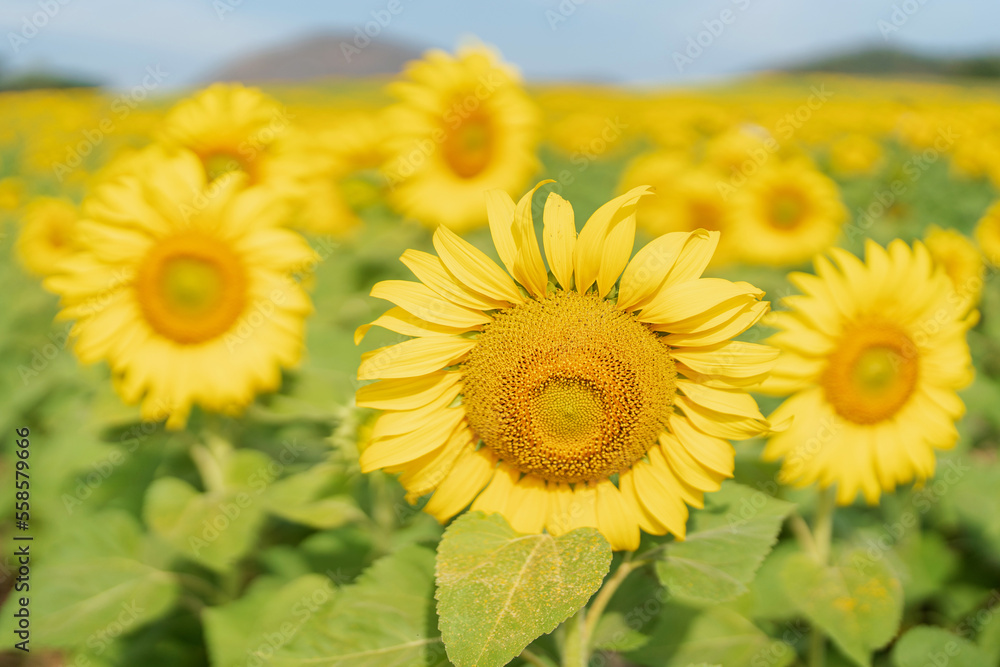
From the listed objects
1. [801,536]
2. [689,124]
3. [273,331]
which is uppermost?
[689,124]

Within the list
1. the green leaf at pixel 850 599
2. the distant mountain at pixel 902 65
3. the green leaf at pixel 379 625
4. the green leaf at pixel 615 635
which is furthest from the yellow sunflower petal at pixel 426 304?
the distant mountain at pixel 902 65

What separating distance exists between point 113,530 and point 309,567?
0.84 metres

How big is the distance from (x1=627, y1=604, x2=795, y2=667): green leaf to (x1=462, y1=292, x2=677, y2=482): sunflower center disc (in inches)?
41.5

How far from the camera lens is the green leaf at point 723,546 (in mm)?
1479

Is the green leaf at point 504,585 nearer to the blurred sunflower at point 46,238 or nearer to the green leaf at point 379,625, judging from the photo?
the green leaf at point 379,625

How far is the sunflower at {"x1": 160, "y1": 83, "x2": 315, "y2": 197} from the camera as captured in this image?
323 cm

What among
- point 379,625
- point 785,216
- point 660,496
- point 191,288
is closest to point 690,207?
point 785,216

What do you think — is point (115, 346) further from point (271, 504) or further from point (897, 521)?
point (897, 521)

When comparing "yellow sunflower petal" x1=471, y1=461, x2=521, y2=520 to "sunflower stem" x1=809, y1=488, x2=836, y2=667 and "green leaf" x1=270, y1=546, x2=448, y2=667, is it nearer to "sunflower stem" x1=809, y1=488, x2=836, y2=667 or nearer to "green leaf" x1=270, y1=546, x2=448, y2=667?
"green leaf" x1=270, y1=546, x2=448, y2=667

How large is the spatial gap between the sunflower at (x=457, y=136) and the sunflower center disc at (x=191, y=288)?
207 centimetres

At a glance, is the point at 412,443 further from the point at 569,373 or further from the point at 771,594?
the point at 771,594

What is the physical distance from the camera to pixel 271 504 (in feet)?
8.06

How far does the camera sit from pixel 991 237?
4.58m

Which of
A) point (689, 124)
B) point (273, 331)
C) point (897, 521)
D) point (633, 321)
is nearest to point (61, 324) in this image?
point (273, 331)
